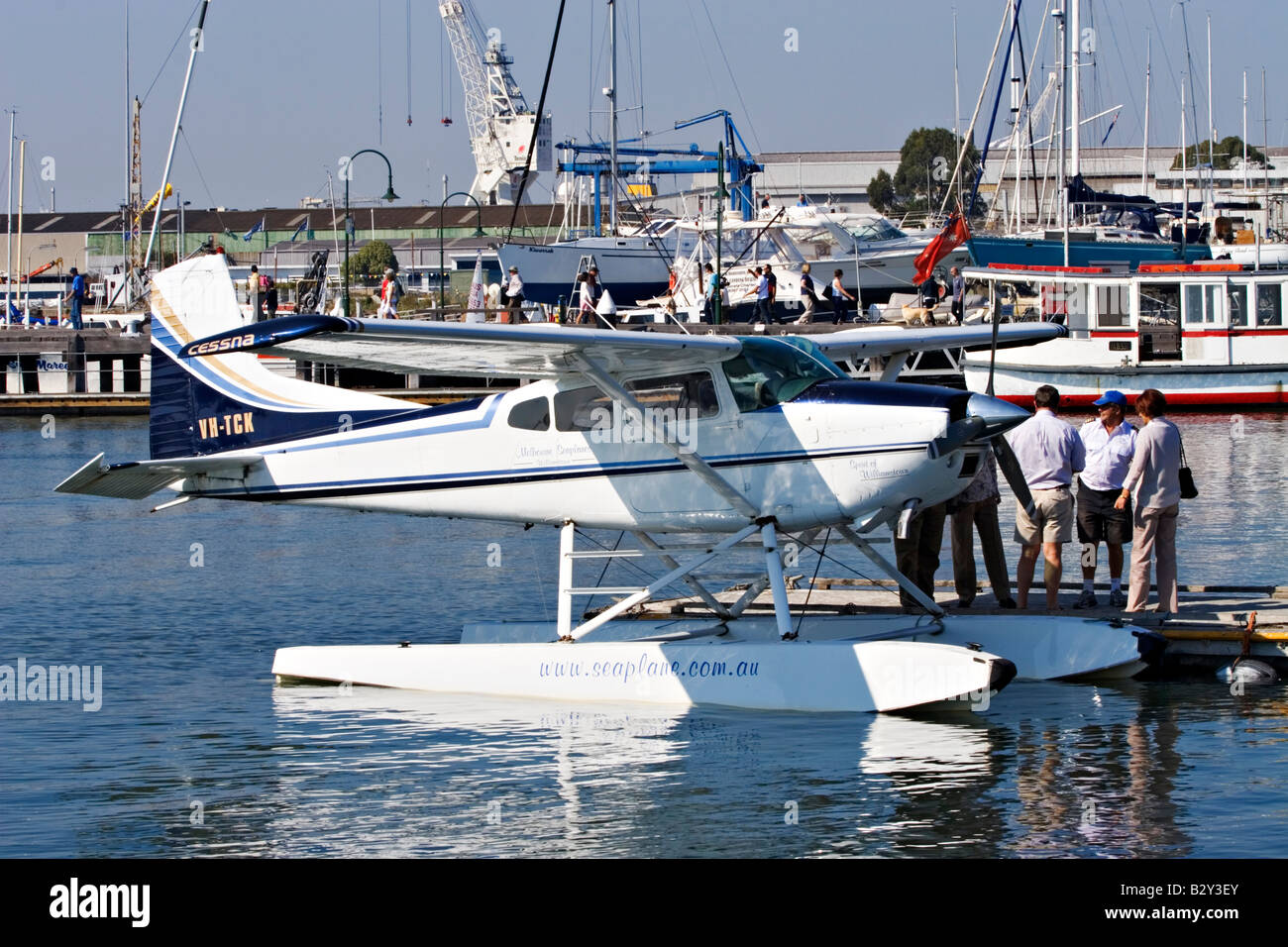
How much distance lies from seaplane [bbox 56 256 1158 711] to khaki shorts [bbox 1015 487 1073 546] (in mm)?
508

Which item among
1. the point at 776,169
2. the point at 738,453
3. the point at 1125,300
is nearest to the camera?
the point at 738,453

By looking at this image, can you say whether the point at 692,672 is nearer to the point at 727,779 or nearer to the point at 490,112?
the point at 727,779

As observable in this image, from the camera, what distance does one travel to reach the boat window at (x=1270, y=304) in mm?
29531

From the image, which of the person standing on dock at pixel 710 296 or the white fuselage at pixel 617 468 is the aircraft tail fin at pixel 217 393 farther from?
the person standing on dock at pixel 710 296

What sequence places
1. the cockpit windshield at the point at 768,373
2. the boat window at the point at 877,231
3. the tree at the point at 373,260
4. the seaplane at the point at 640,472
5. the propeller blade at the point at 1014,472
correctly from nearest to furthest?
the seaplane at the point at 640,472
the cockpit windshield at the point at 768,373
the propeller blade at the point at 1014,472
the boat window at the point at 877,231
the tree at the point at 373,260

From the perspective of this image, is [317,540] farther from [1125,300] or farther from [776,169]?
[776,169]

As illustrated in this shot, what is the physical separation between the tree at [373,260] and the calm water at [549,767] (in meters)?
70.9

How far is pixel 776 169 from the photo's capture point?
10944 cm

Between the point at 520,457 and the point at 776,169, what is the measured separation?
102 metres

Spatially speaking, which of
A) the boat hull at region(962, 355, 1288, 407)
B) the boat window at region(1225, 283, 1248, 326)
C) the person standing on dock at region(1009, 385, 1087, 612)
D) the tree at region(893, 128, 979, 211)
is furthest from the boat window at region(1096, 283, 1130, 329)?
the tree at region(893, 128, 979, 211)

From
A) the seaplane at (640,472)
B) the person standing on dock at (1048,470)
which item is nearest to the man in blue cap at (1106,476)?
the person standing on dock at (1048,470)

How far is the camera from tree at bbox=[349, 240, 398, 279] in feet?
272
